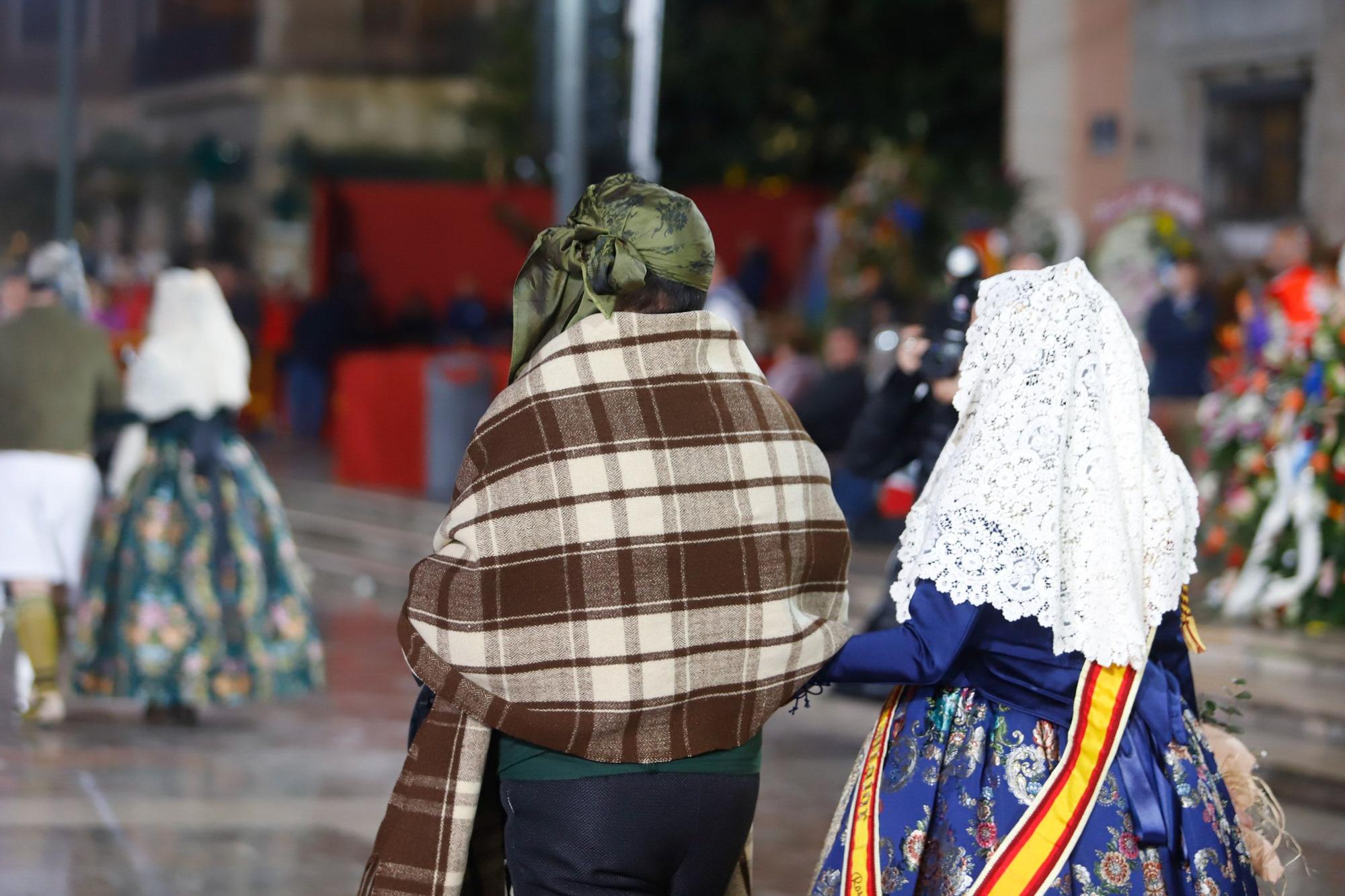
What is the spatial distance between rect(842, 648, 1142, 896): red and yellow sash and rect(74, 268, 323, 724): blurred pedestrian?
5214 mm

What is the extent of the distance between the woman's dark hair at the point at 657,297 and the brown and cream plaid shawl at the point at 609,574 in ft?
0.10

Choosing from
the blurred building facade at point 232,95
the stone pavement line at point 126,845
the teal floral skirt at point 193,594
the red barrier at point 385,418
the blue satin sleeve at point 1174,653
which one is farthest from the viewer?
the blurred building facade at point 232,95

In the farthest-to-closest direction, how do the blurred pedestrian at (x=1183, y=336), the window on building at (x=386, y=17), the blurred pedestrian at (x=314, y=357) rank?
the window on building at (x=386, y=17), the blurred pedestrian at (x=314, y=357), the blurred pedestrian at (x=1183, y=336)

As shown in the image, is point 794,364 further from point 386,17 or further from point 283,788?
point 386,17

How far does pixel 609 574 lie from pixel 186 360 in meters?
5.34

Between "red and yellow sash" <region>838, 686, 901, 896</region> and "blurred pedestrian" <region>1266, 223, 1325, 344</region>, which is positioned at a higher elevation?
"blurred pedestrian" <region>1266, 223, 1325, 344</region>

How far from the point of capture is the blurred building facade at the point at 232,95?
31.9m

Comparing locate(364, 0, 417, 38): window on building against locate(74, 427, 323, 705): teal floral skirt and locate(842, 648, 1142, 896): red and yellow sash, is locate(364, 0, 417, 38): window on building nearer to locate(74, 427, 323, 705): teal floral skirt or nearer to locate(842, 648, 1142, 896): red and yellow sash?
locate(74, 427, 323, 705): teal floral skirt

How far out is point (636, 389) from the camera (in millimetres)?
2832

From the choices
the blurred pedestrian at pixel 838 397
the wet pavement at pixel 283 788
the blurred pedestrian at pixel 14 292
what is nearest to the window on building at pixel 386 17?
the blurred pedestrian at pixel 838 397

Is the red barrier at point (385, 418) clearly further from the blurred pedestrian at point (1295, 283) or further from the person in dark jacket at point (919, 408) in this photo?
the person in dark jacket at point (919, 408)

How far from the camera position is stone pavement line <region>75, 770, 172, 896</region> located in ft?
17.6

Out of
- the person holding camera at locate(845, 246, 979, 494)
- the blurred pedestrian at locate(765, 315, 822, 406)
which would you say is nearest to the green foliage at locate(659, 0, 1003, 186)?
the blurred pedestrian at locate(765, 315, 822, 406)

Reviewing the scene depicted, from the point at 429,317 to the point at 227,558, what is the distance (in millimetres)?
14522
